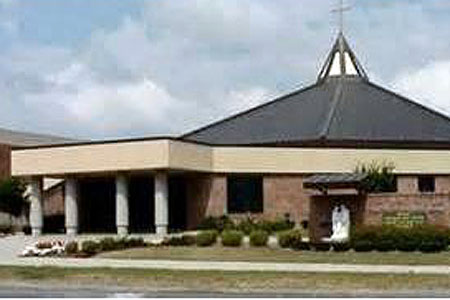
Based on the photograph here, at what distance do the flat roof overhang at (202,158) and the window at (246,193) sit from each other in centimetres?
68

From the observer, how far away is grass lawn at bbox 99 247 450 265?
28.9 meters

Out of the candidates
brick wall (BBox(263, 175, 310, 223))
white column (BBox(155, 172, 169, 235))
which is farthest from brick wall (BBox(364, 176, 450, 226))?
brick wall (BBox(263, 175, 310, 223))

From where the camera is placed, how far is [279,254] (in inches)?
1261

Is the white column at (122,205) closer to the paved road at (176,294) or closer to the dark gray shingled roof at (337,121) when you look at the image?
the dark gray shingled roof at (337,121)

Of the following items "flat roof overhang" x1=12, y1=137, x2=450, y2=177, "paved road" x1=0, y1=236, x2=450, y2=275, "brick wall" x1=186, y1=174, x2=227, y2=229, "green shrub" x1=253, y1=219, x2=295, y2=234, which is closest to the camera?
"paved road" x1=0, y1=236, x2=450, y2=275

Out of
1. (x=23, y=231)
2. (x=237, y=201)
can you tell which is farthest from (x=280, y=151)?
(x=23, y=231)

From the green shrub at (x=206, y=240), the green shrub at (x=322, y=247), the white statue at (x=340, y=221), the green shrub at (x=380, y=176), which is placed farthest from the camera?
the green shrub at (x=380, y=176)

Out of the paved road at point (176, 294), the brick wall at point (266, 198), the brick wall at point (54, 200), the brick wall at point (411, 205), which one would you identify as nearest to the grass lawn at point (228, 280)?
the paved road at point (176, 294)

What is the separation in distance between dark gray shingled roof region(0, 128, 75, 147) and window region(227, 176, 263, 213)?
26.5 m

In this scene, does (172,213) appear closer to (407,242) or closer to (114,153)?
(114,153)

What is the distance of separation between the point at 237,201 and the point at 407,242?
2364 centimetres

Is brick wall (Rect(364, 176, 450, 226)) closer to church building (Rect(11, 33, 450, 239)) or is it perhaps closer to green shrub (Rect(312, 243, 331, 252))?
green shrub (Rect(312, 243, 331, 252))

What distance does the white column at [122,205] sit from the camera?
51156mm

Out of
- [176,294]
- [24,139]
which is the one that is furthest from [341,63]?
[176,294]
